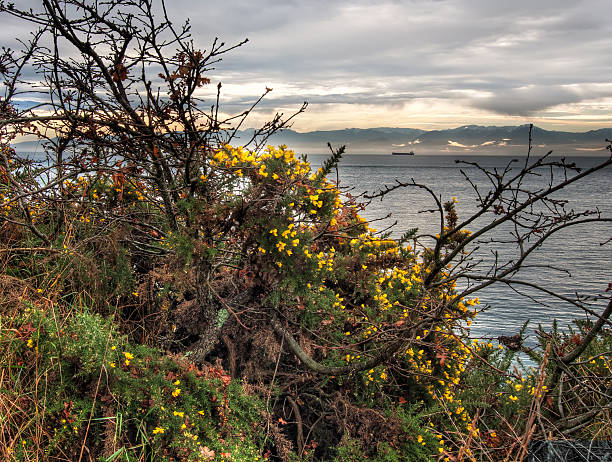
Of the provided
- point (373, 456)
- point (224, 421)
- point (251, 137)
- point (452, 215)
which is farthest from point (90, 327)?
point (452, 215)

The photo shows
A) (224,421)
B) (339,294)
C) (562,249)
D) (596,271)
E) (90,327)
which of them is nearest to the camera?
(90,327)

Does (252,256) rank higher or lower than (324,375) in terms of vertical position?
higher

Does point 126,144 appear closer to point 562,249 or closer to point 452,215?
point 452,215

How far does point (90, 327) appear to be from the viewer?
10.8 ft

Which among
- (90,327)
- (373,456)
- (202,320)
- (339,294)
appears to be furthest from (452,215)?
(90,327)

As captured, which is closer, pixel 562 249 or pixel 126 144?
pixel 126 144

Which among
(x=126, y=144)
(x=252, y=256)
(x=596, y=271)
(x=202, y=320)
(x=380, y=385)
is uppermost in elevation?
(x=126, y=144)

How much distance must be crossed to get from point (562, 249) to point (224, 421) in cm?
2334

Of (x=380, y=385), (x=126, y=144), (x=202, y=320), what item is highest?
(x=126, y=144)

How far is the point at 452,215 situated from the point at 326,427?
251 centimetres

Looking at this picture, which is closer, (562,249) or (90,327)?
(90,327)

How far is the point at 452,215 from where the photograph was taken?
4227mm

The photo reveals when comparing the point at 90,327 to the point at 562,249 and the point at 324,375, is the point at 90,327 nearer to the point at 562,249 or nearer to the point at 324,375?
the point at 324,375

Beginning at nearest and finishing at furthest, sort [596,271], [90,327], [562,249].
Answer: [90,327]
[596,271]
[562,249]
